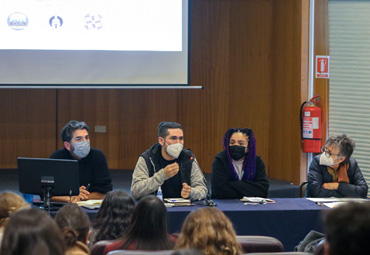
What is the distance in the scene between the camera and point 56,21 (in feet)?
20.2

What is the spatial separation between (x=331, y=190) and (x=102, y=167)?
6.32 feet

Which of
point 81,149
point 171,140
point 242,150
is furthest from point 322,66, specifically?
point 81,149

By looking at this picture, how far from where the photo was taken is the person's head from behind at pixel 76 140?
4.41 meters

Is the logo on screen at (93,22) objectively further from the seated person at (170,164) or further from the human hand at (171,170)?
the human hand at (171,170)

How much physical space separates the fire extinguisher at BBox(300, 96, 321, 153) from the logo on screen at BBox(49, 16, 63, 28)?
115 inches

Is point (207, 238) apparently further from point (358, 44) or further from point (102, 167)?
point (358, 44)

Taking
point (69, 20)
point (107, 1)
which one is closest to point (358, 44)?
point (107, 1)

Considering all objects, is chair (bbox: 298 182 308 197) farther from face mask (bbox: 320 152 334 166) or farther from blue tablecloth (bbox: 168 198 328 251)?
blue tablecloth (bbox: 168 198 328 251)

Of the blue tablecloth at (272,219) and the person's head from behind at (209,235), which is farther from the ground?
the person's head from behind at (209,235)

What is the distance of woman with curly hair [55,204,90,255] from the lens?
2369 millimetres

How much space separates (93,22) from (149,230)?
4136mm

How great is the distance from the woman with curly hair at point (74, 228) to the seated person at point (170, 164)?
1.78 m

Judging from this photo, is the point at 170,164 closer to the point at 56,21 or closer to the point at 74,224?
the point at 74,224

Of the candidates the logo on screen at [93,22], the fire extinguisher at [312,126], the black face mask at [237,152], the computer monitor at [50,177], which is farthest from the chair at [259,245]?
the logo on screen at [93,22]
